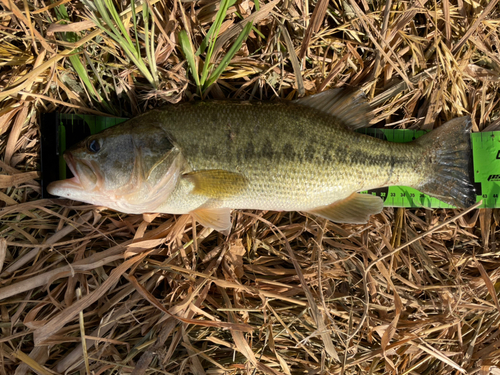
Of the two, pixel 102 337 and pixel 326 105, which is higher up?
pixel 326 105

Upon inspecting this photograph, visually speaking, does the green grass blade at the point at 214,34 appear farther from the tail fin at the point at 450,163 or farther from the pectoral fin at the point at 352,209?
the tail fin at the point at 450,163

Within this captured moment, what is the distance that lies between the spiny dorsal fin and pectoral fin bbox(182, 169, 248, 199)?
0.78 metres

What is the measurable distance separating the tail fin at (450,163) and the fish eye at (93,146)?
241 cm

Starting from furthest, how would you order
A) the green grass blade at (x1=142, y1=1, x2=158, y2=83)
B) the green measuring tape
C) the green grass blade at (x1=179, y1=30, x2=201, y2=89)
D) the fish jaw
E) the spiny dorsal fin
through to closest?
the green measuring tape, the spiny dorsal fin, the green grass blade at (x1=179, y1=30, x2=201, y2=89), the green grass blade at (x1=142, y1=1, x2=158, y2=83), the fish jaw

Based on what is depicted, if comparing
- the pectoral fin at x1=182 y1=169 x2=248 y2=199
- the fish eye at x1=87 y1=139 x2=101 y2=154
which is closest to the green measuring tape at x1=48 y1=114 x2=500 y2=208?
the pectoral fin at x1=182 y1=169 x2=248 y2=199

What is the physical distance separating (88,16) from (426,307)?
3521 mm

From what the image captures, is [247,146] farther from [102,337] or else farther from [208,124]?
[102,337]

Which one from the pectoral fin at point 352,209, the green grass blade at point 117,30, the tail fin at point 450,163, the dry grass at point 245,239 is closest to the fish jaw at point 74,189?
the dry grass at point 245,239

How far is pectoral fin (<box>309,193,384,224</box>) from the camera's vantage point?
2.36 meters

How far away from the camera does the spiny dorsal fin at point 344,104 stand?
2396 mm

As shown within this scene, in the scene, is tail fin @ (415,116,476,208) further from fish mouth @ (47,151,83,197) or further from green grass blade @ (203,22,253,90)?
fish mouth @ (47,151,83,197)

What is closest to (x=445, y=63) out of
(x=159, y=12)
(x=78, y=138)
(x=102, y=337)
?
(x=159, y=12)

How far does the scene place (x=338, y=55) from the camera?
2645mm

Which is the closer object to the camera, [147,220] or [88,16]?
[88,16]
